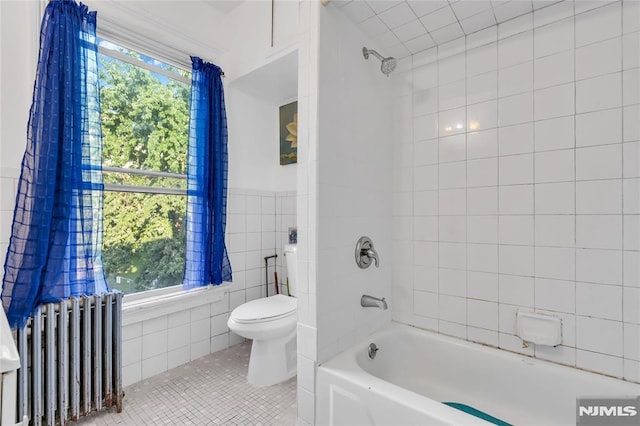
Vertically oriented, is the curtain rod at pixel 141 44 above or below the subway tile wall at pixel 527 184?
above

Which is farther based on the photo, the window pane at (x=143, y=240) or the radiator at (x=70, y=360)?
the window pane at (x=143, y=240)

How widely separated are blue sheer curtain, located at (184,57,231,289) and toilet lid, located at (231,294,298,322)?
1.43ft

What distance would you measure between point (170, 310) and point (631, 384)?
8.28ft

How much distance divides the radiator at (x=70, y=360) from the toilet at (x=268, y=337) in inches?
26.4

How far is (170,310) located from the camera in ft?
6.88

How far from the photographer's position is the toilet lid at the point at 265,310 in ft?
6.21

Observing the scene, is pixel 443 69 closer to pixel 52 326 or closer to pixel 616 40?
pixel 616 40

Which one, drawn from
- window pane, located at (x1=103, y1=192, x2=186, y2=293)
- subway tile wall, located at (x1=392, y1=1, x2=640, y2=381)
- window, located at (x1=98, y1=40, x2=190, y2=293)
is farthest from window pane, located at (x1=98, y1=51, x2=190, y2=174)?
subway tile wall, located at (x1=392, y1=1, x2=640, y2=381)

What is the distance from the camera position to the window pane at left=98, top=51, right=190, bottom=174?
Result: 6.34 feet

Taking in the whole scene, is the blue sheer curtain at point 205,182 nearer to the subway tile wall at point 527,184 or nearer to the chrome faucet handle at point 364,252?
the chrome faucet handle at point 364,252

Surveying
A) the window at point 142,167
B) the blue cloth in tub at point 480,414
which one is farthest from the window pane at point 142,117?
the blue cloth in tub at point 480,414

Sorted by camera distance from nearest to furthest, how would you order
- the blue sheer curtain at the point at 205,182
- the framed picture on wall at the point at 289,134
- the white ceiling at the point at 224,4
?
1. the blue sheer curtain at the point at 205,182
2. the white ceiling at the point at 224,4
3. the framed picture on wall at the point at 289,134

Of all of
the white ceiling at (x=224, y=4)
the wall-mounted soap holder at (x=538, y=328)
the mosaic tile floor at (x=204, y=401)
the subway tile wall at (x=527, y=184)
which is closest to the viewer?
the subway tile wall at (x=527, y=184)

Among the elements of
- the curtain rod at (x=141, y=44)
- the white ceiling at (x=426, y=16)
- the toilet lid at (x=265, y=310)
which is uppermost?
the curtain rod at (x=141, y=44)
